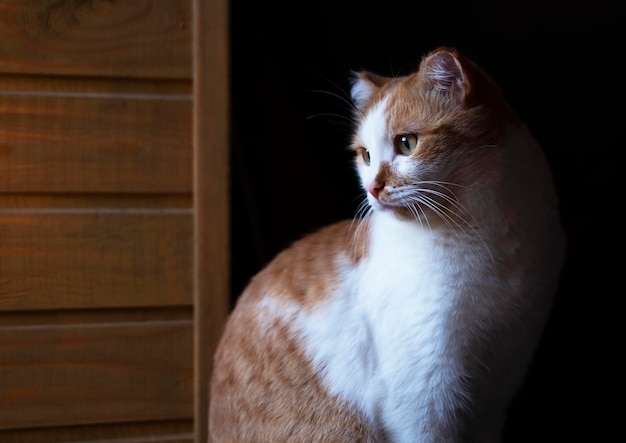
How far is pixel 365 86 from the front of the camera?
1.17 meters

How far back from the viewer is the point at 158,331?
119 cm

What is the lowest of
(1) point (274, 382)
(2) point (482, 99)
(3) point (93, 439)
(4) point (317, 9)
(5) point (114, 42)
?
(3) point (93, 439)

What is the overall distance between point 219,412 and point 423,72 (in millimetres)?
642

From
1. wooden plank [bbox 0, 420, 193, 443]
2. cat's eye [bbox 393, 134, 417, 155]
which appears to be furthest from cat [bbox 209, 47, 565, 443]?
wooden plank [bbox 0, 420, 193, 443]

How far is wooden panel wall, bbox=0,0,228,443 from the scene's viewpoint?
1.13m

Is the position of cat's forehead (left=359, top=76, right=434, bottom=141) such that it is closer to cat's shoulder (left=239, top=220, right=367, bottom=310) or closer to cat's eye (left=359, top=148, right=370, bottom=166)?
cat's eye (left=359, top=148, right=370, bottom=166)

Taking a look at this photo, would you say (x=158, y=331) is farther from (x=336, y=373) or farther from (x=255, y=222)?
(x=255, y=222)

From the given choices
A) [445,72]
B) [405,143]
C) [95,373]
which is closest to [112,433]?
[95,373]

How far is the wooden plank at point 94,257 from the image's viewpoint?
1.14 metres

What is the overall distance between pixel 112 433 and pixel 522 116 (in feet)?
4.43

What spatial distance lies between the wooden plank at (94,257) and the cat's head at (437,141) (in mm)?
377

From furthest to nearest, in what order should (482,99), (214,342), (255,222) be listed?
1. (255,222)
2. (214,342)
3. (482,99)

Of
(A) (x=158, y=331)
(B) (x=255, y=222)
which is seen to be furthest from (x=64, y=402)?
(B) (x=255, y=222)

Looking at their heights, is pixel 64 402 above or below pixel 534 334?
below
